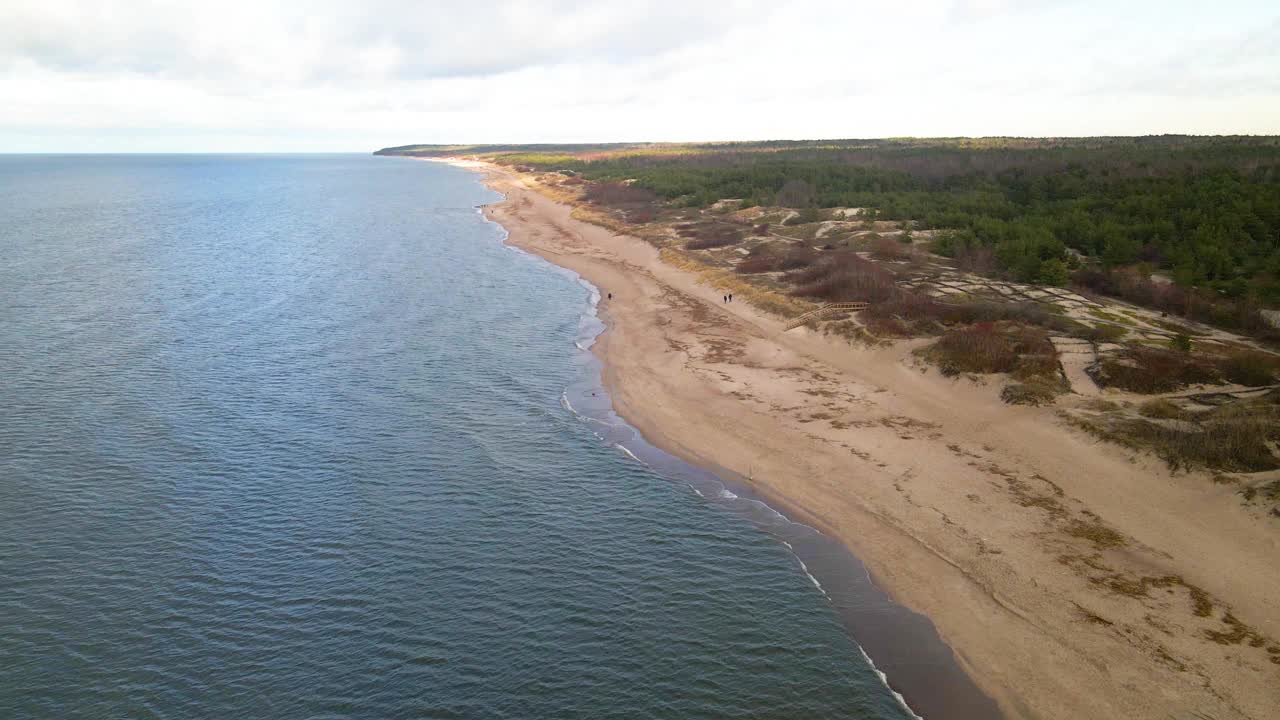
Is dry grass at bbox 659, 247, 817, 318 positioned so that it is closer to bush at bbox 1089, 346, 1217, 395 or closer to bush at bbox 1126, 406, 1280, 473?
bush at bbox 1089, 346, 1217, 395

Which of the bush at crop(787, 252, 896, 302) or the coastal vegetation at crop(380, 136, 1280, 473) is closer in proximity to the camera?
the coastal vegetation at crop(380, 136, 1280, 473)

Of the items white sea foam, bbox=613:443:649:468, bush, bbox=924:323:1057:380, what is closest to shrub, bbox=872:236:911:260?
bush, bbox=924:323:1057:380

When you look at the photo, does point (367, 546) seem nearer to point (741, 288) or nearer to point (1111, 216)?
point (741, 288)

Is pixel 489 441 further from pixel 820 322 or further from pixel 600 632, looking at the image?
pixel 820 322

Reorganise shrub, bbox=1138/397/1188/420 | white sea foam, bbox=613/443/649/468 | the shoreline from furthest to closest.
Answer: white sea foam, bbox=613/443/649/468
shrub, bbox=1138/397/1188/420
the shoreline

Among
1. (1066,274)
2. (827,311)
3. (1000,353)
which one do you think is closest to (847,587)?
(1000,353)

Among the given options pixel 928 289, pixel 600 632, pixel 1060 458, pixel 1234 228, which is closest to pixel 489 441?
pixel 600 632

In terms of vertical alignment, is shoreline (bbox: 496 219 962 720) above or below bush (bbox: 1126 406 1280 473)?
below
